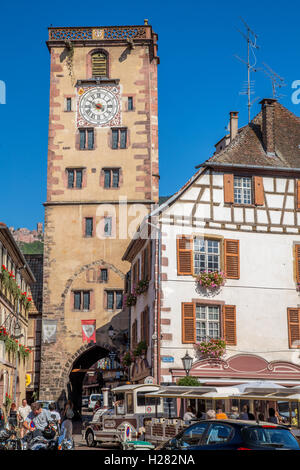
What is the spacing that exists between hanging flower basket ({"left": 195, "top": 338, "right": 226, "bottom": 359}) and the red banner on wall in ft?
49.8

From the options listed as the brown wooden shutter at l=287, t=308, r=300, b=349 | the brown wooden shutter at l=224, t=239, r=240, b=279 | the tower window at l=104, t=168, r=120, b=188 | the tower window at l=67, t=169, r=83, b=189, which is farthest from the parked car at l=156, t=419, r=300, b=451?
the tower window at l=67, t=169, r=83, b=189

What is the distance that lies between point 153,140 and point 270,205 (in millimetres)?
17185

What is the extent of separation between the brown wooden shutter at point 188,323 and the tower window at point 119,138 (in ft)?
60.4

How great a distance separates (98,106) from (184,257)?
18871mm

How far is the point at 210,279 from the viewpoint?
89.0 feet

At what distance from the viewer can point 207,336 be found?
88.3 ft

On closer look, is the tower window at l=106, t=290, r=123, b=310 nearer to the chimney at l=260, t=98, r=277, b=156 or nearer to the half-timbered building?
the half-timbered building

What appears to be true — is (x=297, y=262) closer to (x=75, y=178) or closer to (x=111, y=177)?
(x=111, y=177)

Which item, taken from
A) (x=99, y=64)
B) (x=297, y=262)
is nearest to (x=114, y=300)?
(x=99, y=64)

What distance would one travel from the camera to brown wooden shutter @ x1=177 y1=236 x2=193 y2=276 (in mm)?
27469

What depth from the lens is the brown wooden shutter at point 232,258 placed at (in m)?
27.9

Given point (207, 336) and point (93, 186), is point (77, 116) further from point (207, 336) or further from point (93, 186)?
point (207, 336)

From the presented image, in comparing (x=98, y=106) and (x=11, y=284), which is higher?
(x=98, y=106)

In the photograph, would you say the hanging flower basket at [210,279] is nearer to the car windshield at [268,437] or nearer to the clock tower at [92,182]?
the clock tower at [92,182]
